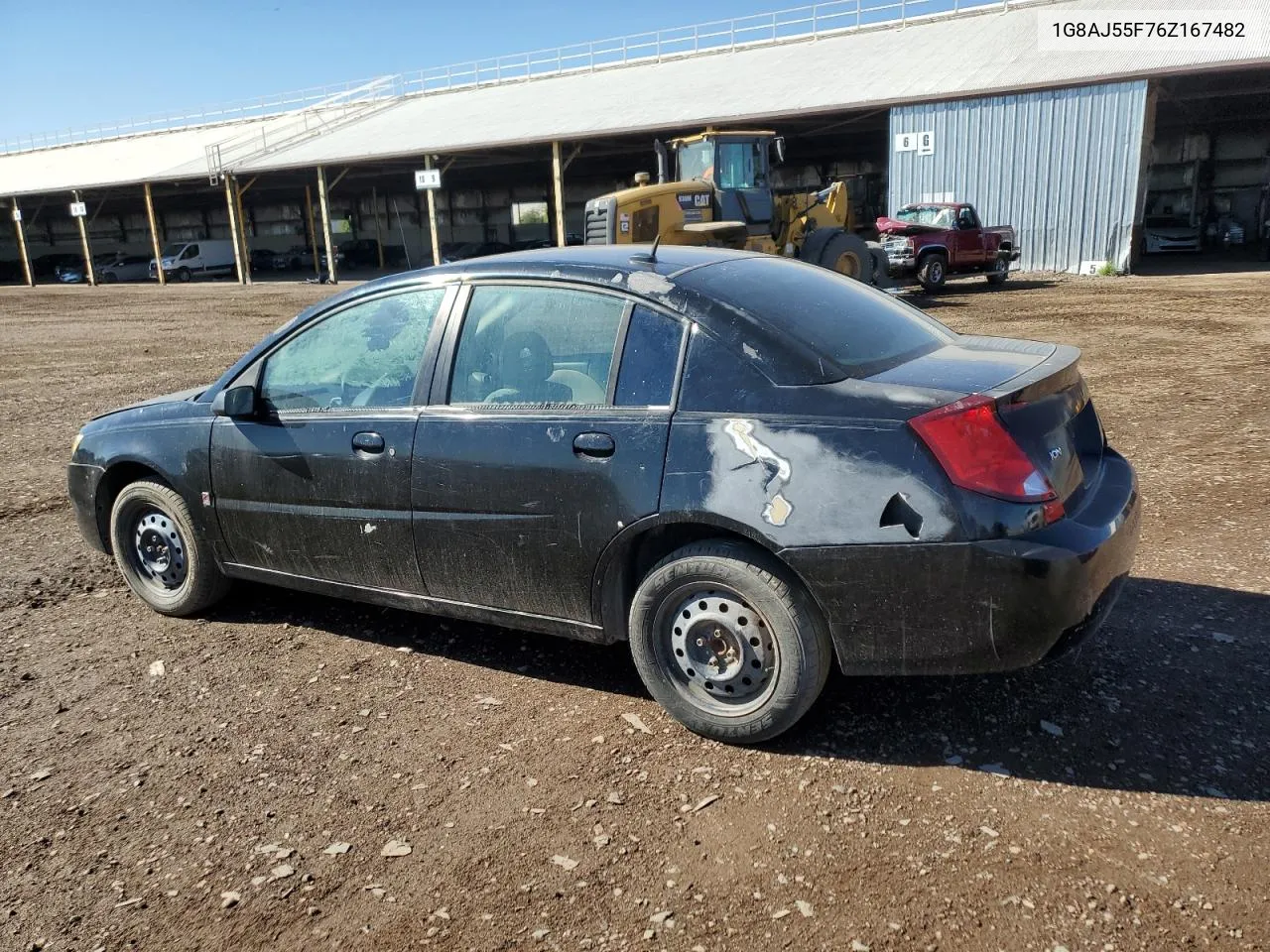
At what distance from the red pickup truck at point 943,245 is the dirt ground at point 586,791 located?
1678 centimetres

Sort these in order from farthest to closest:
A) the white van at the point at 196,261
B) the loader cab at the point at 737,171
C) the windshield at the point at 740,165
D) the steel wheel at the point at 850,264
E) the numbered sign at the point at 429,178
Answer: the white van at the point at 196,261
the numbered sign at the point at 429,178
the windshield at the point at 740,165
the loader cab at the point at 737,171
the steel wheel at the point at 850,264

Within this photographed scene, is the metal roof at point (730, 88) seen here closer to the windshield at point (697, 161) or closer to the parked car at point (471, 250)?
the parked car at point (471, 250)

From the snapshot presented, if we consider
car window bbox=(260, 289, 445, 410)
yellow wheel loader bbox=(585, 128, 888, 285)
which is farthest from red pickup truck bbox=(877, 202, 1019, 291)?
car window bbox=(260, 289, 445, 410)

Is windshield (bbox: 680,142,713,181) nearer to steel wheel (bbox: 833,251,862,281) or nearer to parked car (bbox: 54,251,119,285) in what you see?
steel wheel (bbox: 833,251,862,281)

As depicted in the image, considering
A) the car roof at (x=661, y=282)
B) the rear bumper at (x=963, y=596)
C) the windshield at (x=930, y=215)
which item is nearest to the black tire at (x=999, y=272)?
the windshield at (x=930, y=215)

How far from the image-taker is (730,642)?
10.9 ft

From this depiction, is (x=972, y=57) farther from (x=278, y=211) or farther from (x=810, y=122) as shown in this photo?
(x=278, y=211)

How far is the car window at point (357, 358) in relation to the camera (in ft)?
13.0

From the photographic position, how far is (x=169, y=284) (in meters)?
43.8

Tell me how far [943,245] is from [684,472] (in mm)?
19604

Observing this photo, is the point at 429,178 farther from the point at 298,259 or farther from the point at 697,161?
the point at 298,259

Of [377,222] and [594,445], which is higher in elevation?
[377,222]

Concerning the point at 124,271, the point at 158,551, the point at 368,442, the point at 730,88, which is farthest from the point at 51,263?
the point at 368,442

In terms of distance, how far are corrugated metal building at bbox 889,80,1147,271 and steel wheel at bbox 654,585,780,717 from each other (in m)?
24.5
